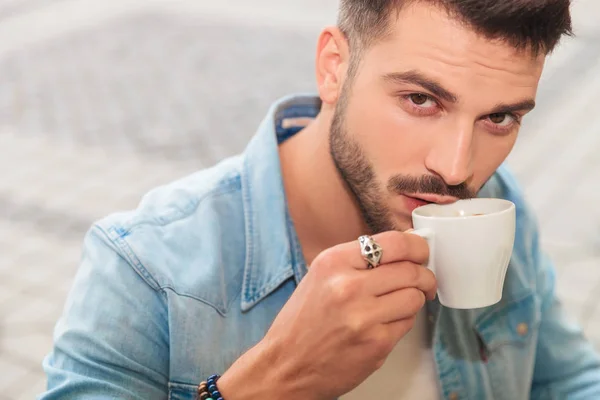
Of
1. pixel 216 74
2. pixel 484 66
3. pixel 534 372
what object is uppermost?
pixel 216 74

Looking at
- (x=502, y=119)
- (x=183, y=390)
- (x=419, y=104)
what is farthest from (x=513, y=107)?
(x=183, y=390)

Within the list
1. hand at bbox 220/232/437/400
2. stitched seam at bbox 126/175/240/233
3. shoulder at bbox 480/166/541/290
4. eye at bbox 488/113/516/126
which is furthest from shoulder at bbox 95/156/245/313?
shoulder at bbox 480/166/541/290

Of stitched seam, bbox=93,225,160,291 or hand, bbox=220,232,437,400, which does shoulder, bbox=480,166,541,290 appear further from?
stitched seam, bbox=93,225,160,291

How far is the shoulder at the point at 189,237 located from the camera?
47.2 inches

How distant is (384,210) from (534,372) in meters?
0.59

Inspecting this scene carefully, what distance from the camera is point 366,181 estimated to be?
4.09 feet

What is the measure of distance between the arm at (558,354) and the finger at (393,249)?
632mm

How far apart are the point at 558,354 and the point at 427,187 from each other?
1.91ft

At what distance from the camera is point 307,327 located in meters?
0.99

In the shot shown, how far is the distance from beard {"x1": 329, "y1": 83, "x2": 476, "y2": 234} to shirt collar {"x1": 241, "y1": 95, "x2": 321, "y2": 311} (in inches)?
4.6

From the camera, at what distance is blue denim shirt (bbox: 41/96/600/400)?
1.14 metres

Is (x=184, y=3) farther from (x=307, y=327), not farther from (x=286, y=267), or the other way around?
(x=307, y=327)

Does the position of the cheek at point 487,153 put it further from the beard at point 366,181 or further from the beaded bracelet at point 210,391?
the beaded bracelet at point 210,391

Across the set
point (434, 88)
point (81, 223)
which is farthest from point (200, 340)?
point (81, 223)
